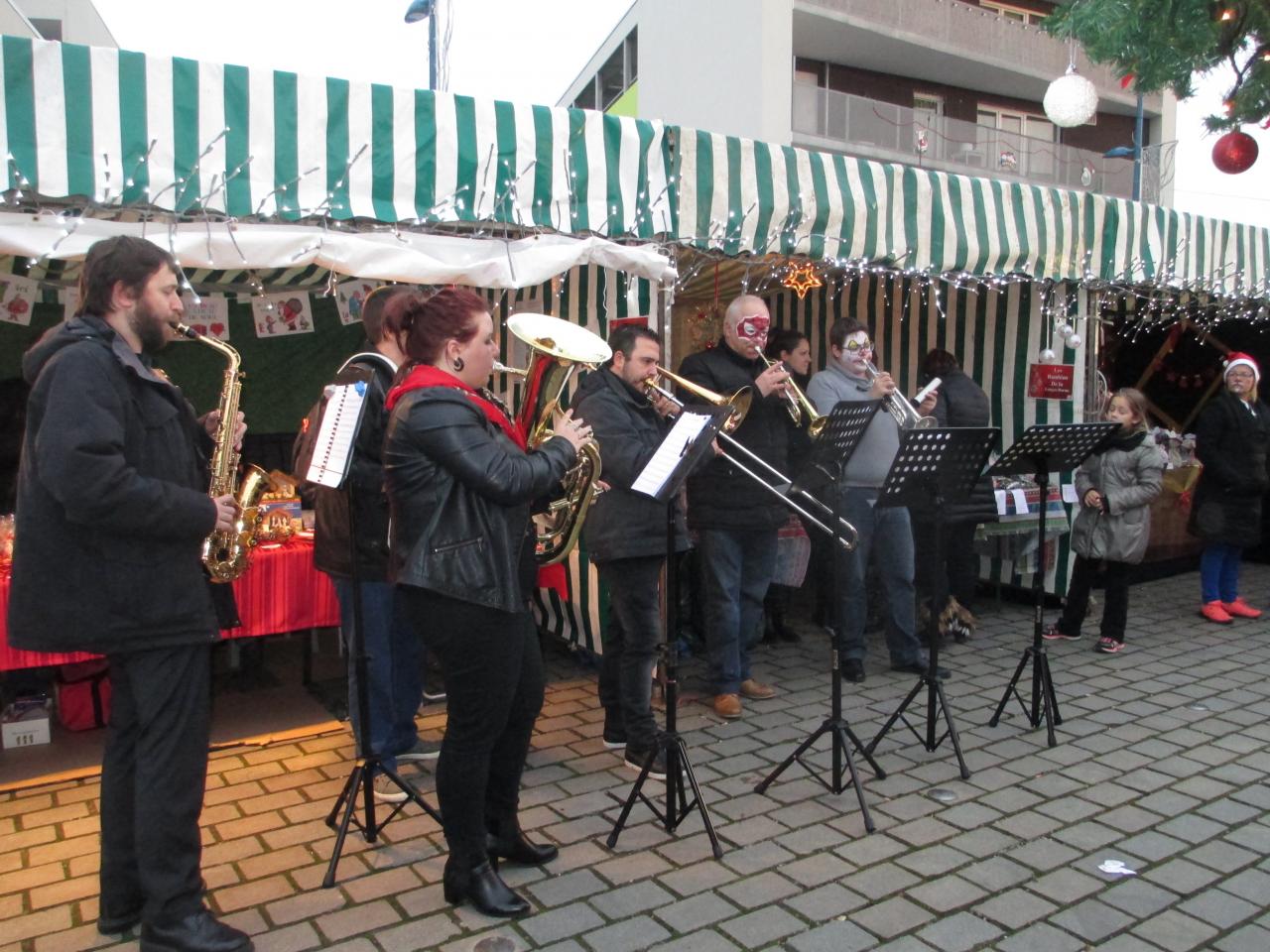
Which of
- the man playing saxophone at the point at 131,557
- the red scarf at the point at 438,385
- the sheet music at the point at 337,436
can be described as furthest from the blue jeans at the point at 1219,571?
the man playing saxophone at the point at 131,557

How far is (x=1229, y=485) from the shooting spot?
21.8 ft

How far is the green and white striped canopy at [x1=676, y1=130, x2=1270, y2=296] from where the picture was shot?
16.5 feet

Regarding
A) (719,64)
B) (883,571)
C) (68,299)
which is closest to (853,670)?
(883,571)

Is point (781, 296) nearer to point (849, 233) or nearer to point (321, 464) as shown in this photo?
point (849, 233)

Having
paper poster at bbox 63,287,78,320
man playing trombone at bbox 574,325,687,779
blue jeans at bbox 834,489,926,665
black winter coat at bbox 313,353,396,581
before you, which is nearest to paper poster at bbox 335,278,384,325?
paper poster at bbox 63,287,78,320

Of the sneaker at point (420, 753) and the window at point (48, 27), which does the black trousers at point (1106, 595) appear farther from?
the window at point (48, 27)

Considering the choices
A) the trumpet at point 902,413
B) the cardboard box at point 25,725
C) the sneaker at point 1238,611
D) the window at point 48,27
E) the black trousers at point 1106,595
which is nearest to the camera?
the cardboard box at point 25,725

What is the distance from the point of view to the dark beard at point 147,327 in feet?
8.56

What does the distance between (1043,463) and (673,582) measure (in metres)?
2.09

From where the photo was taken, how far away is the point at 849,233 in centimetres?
545

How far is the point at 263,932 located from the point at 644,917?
3.72ft

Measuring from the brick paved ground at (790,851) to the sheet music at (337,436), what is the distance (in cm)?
136

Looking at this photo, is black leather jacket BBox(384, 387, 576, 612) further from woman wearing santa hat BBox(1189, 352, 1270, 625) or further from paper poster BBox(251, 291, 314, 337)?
woman wearing santa hat BBox(1189, 352, 1270, 625)

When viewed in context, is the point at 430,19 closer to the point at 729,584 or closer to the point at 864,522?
the point at 864,522
